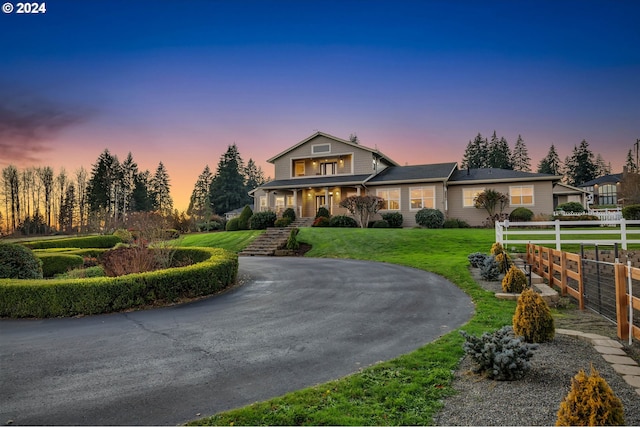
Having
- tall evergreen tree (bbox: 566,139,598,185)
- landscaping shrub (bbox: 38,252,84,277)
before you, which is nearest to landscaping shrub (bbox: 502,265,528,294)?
landscaping shrub (bbox: 38,252,84,277)

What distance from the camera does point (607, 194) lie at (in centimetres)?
6184

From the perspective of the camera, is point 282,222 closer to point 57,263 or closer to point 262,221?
point 262,221

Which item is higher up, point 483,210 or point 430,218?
point 483,210

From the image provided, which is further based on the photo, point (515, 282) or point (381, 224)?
point (381, 224)

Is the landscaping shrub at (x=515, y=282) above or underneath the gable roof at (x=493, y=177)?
underneath

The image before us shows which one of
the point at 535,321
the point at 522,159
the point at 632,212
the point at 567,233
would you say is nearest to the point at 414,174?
the point at 632,212

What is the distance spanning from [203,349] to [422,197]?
943 inches

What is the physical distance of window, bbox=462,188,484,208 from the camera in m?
26.0

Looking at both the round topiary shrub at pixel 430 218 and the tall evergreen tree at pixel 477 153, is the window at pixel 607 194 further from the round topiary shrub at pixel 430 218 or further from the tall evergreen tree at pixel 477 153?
the round topiary shrub at pixel 430 218

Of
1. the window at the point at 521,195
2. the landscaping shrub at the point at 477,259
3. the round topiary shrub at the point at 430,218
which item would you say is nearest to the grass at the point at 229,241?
the round topiary shrub at the point at 430,218

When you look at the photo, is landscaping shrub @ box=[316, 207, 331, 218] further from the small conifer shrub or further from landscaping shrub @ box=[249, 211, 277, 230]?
the small conifer shrub

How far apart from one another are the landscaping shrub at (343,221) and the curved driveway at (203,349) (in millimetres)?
16892

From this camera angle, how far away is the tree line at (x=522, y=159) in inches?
2627

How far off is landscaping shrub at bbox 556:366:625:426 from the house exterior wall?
25.5m
